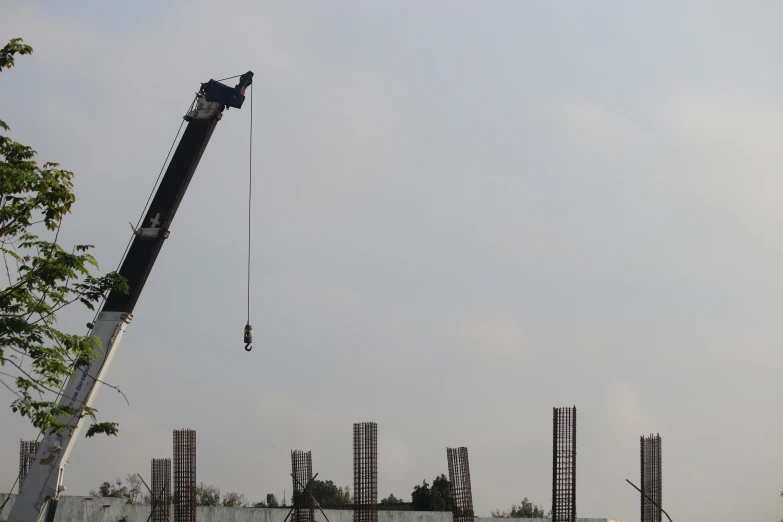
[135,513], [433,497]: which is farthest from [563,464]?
[433,497]

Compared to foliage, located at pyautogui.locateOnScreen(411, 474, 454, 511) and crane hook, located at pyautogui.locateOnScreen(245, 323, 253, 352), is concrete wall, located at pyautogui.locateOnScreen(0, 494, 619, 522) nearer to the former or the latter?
crane hook, located at pyautogui.locateOnScreen(245, 323, 253, 352)

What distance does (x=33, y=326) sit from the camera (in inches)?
525

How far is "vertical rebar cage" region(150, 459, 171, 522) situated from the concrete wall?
622 millimetres

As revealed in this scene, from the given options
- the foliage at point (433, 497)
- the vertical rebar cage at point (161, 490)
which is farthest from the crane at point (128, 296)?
the foliage at point (433, 497)

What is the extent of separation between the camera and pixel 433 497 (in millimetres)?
51062

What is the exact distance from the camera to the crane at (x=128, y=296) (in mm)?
18781

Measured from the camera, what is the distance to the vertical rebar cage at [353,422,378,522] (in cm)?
2578

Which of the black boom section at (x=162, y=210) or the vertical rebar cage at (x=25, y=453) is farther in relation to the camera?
the vertical rebar cage at (x=25, y=453)

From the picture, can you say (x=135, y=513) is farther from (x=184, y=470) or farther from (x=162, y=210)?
(x=162, y=210)

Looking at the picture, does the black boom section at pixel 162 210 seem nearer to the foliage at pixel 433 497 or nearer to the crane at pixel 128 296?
the crane at pixel 128 296

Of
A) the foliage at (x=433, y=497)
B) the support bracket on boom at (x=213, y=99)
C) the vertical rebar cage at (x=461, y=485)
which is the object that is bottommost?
the foliage at (x=433, y=497)

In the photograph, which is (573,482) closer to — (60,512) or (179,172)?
(179,172)

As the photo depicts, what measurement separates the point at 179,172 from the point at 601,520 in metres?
26.8

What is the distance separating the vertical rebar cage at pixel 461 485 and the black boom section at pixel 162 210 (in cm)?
1103
